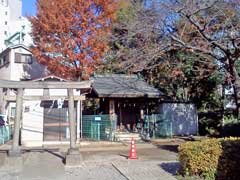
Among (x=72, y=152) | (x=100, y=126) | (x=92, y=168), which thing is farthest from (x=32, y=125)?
(x=92, y=168)

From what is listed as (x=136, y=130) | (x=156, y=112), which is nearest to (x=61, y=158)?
(x=136, y=130)

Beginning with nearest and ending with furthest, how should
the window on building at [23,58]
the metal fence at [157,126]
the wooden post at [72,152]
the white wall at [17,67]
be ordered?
the wooden post at [72,152] < the metal fence at [157,126] < the white wall at [17,67] < the window on building at [23,58]

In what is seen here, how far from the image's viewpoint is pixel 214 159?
28.2 ft

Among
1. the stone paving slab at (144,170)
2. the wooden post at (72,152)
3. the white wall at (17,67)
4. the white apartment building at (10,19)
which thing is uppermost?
the white apartment building at (10,19)

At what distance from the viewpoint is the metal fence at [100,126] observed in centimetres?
2005

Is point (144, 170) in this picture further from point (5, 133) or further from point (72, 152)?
point (5, 133)

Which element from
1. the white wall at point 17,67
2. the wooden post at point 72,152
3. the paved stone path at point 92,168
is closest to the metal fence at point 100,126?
the paved stone path at point 92,168

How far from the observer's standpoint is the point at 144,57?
14.1 metres

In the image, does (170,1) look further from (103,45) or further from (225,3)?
(103,45)

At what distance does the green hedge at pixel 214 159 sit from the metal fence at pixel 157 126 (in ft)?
43.2

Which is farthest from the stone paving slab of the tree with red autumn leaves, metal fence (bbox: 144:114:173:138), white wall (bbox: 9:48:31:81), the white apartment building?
the white apartment building

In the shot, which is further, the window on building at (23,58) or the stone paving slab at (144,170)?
the window on building at (23,58)

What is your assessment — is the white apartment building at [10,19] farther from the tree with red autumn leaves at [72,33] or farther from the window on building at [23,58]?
the tree with red autumn leaves at [72,33]

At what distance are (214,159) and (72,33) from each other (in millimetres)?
19263
